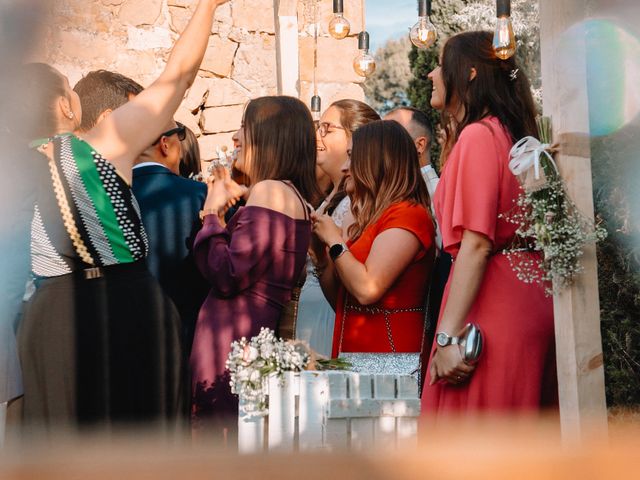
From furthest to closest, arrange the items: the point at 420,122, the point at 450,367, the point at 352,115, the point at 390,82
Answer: the point at 390,82 → the point at 420,122 → the point at 352,115 → the point at 450,367

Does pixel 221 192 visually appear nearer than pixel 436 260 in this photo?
Yes

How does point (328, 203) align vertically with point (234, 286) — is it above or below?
above

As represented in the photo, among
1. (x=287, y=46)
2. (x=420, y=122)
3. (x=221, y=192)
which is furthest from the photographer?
(x=287, y=46)

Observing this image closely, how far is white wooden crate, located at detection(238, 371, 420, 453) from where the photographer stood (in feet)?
7.84

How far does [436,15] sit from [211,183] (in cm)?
1143

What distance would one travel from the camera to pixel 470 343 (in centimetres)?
249

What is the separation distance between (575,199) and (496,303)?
1.30 ft

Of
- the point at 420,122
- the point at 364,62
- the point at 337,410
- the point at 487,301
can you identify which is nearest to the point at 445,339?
the point at 487,301

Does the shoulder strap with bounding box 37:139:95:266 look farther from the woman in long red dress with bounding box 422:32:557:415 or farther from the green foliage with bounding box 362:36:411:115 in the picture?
the green foliage with bounding box 362:36:411:115

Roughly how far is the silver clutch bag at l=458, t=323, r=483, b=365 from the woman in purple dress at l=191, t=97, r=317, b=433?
2.88 feet

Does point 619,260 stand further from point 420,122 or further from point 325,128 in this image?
point 325,128

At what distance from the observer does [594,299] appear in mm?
2338

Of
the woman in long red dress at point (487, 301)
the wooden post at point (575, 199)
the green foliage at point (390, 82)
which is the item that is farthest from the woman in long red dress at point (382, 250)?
the green foliage at point (390, 82)

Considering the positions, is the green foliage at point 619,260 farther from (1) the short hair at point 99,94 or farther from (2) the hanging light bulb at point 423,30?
(1) the short hair at point 99,94
